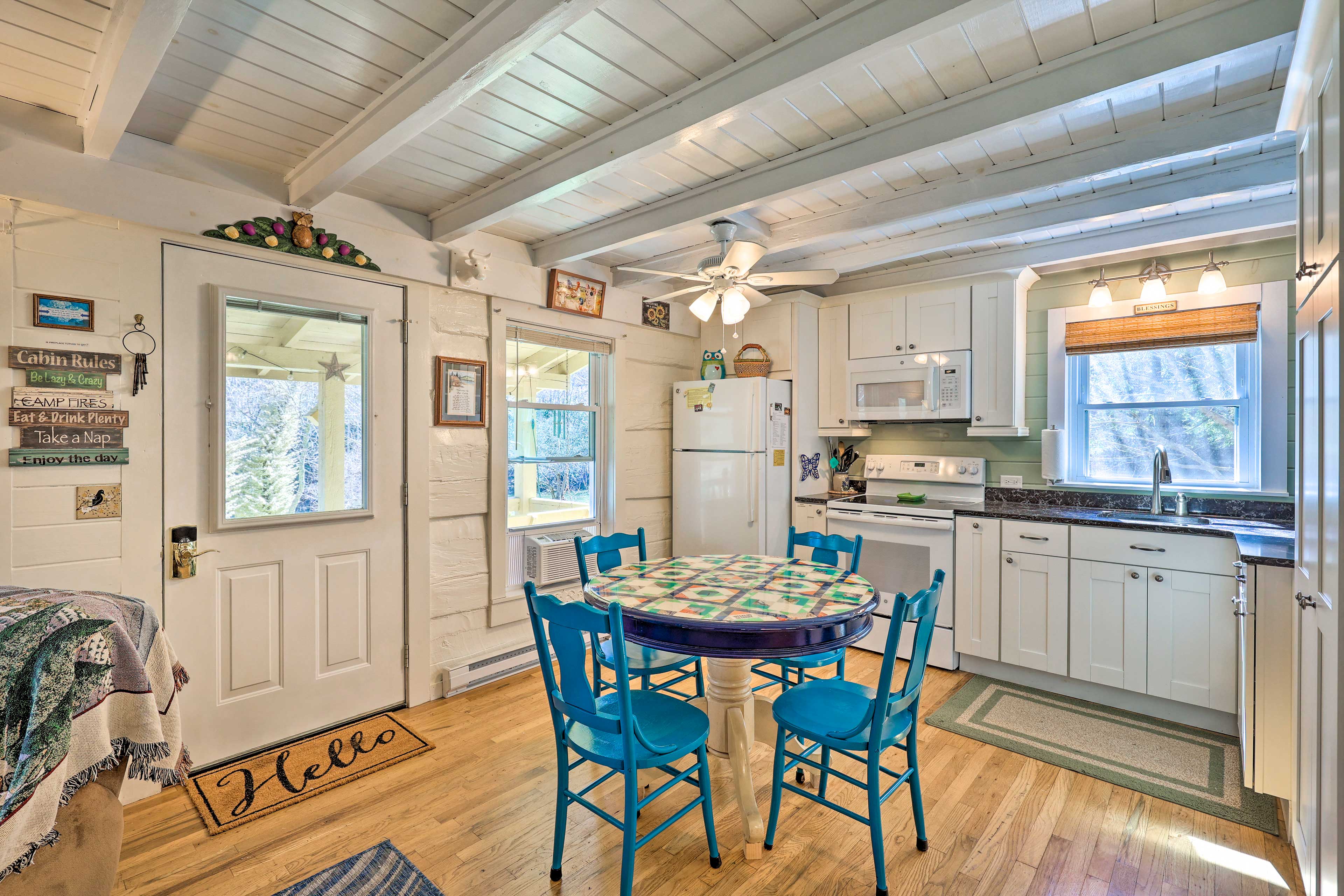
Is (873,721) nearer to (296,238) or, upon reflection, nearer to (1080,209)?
(1080,209)

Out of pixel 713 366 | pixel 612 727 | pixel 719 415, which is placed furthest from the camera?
pixel 713 366

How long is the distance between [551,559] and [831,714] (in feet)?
7.06

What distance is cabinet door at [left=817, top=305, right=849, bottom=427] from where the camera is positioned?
14.2ft

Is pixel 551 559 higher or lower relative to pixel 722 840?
higher

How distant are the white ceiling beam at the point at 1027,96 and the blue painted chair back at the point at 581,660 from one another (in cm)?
183

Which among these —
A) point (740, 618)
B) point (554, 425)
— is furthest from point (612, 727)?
point (554, 425)

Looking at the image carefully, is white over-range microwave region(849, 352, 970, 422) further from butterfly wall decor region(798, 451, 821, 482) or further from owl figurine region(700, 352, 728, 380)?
owl figurine region(700, 352, 728, 380)

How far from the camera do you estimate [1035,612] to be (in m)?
3.34

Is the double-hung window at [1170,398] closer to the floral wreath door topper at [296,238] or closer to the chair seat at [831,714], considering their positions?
the chair seat at [831,714]

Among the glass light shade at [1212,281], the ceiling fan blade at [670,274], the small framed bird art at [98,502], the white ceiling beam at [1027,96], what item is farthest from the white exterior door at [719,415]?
the small framed bird art at [98,502]

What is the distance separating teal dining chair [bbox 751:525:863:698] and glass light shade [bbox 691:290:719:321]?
1.15 meters

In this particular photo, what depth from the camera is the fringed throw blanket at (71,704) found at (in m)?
1.21

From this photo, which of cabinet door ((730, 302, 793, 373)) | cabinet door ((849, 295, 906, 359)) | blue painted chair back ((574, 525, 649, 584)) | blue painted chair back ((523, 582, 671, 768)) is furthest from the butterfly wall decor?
blue painted chair back ((523, 582, 671, 768))

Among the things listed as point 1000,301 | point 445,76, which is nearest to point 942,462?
point 1000,301
